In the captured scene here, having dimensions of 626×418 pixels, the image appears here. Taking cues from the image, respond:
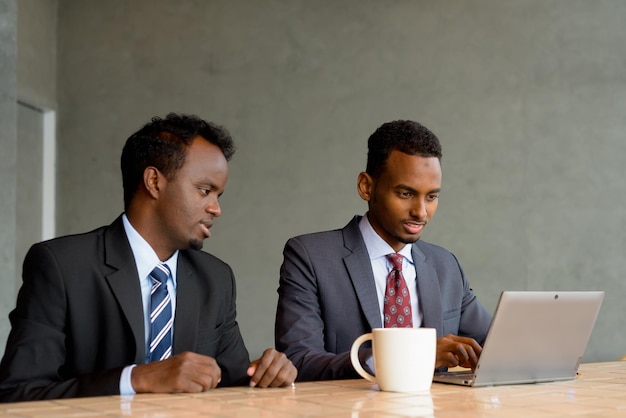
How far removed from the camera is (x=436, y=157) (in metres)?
2.58

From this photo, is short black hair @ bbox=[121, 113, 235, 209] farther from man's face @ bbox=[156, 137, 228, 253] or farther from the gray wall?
the gray wall

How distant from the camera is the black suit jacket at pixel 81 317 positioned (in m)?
1.85

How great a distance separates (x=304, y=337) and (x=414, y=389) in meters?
0.74

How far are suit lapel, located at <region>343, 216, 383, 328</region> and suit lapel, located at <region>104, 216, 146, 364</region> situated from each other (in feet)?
2.32

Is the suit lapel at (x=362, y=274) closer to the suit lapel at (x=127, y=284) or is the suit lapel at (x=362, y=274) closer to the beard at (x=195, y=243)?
the beard at (x=195, y=243)

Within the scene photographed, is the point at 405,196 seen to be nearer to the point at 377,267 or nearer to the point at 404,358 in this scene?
the point at 377,267

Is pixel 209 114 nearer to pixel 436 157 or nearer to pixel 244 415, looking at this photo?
pixel 436 157

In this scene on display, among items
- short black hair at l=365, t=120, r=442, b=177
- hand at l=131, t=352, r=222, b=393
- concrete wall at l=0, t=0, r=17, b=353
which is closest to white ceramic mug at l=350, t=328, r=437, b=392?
hand at l=131, t=352, r=222, b=393

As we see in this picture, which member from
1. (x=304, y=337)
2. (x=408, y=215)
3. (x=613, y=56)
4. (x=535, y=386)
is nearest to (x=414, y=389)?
(x=535, y=386)

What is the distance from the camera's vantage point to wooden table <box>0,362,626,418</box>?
1378mm

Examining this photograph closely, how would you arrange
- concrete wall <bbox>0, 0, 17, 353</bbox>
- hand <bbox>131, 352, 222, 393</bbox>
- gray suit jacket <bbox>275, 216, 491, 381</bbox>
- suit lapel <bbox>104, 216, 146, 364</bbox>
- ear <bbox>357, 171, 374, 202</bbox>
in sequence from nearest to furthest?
hand <bbox>131, 352, 222, 393</bbox>
suit lapel <bbox>104, 216, 146, 364</bbox>
gray suit jacket <bbox>275, 216, 491, 381</bbox>
ear <bbox>357, 171, 374, 202</bbox>
concrete wall <bbox>0, 0, 17, 353</bbox>

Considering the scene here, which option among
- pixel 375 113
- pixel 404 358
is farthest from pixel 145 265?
pixel 375 113

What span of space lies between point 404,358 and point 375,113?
4.86 metres

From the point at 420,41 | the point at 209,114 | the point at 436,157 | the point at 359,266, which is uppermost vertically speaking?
the point at 420,41
